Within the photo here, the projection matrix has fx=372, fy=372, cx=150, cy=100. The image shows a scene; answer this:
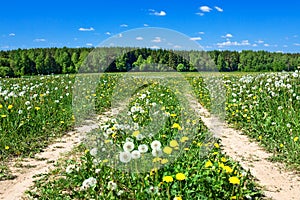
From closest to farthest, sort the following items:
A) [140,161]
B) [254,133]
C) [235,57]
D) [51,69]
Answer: [140,161], [254,133], [51,69], [235,57]

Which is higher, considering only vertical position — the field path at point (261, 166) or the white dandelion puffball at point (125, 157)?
the white dandelion puffball at point (125, 157)

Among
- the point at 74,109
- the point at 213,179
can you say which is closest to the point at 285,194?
the point at 213,179

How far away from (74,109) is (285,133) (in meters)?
6.88

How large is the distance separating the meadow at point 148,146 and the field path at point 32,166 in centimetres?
22

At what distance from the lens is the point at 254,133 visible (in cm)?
939

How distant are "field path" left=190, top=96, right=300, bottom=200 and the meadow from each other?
0.27 meters

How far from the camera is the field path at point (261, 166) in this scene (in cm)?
576

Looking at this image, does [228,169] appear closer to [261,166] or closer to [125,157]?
[125,157]

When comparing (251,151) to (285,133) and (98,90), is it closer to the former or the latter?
(285,133)

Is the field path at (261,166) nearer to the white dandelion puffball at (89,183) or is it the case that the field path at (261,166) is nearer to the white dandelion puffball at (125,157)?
the white dandelion puffball at (125,157)

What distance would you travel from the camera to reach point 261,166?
701cm

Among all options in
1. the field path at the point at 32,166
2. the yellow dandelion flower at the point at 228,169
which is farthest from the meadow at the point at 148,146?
the field path at the point at 32,166

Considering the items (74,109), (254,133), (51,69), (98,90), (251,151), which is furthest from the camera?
(51,69)

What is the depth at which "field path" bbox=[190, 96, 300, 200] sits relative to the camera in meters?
5.76
